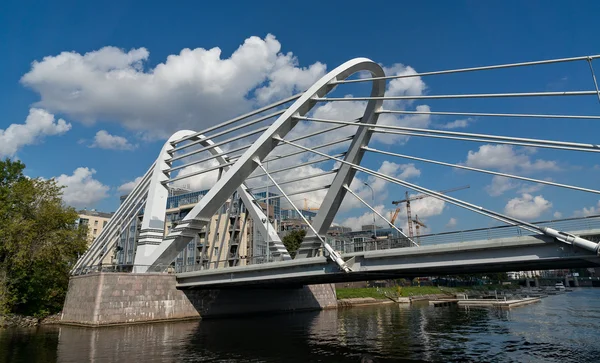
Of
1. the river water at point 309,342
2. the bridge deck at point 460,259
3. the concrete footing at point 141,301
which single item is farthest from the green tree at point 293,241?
the bridge deck at point 460,259

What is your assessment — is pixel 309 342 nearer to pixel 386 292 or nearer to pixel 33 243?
pixel 33 243

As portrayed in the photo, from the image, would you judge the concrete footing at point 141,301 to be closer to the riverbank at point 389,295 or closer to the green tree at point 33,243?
the green tree at point 33,243

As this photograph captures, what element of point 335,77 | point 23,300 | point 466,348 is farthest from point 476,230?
point 23,300

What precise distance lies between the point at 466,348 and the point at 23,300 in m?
34.6

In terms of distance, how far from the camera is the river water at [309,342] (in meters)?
20.3

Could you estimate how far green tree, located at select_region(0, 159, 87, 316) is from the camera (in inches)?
1458

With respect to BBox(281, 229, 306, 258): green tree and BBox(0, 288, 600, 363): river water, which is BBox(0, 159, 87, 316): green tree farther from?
BBox(281, 229, 306, 258): green tree

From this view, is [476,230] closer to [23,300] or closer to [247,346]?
[247,346]

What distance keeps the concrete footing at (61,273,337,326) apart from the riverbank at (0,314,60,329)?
47.3 inches

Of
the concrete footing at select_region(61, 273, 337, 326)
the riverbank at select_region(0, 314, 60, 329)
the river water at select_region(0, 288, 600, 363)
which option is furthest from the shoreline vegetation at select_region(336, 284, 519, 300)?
the riverbank at select_region(0, 314, 60, 329)

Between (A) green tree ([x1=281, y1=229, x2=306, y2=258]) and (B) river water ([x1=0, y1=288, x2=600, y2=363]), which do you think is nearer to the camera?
(B) river water ([x1=0, y1=288, x2=600, y2=363])

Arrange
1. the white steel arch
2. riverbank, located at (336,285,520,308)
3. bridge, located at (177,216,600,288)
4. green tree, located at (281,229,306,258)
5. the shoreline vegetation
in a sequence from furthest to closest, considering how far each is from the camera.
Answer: green tree, located at (281,229,306,258), the shoreline vegetation, riverbank, located at (336,285,520,308), the white steel arch, bridge, located at (177,216,600,288)

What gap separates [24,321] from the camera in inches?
1421

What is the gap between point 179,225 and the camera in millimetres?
36438
